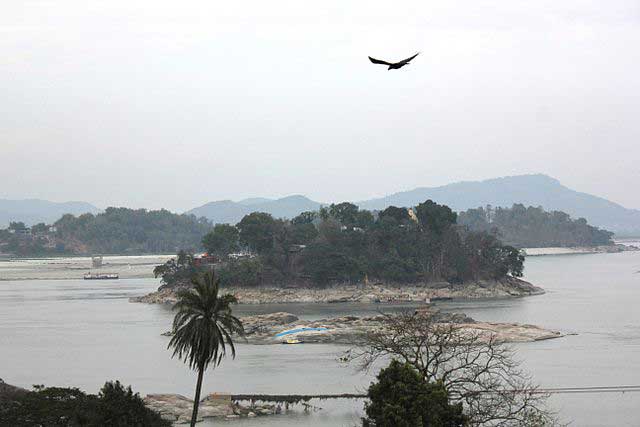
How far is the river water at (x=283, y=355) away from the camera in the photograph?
4466cm

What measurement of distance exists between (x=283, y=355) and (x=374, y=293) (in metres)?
47.7

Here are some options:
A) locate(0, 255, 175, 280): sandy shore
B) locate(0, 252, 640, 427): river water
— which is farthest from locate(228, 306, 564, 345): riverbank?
locate(0, 255, 175, 280): sandy shore

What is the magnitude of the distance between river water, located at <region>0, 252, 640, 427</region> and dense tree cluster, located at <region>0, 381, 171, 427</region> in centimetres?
903

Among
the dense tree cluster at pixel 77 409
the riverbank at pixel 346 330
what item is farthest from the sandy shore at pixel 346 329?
the dense tree cluster at pixel 77 409

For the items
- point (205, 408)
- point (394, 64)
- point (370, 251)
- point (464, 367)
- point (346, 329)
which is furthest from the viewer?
point (370, 251)

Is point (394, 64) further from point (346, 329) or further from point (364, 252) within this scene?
point (364, 252)

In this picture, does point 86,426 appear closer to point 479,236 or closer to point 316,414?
point 316,414

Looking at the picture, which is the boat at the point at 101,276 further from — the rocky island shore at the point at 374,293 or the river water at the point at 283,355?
the rocky island shore at the point at 374,293

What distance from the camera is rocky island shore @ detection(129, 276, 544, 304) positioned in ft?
346

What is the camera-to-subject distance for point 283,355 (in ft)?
198

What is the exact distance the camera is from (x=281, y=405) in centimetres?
4316

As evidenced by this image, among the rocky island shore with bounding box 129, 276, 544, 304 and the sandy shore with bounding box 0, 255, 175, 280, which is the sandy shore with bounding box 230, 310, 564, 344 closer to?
the rocky island shore with bounding box 129, 276, 544, 304

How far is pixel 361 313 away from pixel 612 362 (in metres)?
34.8

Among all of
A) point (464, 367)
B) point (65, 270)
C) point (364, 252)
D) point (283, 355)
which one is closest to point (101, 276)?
point (65, 270)
